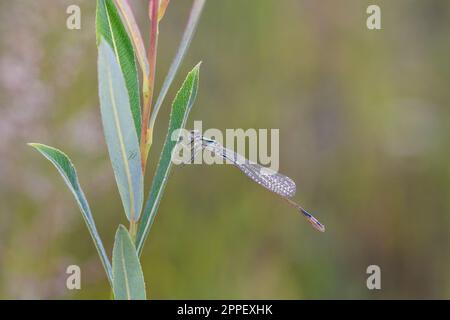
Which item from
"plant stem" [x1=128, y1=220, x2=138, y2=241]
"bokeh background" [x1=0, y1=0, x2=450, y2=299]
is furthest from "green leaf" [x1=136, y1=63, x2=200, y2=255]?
"bokeh background" [x1=0, y1=0, x2=450, y2=299]

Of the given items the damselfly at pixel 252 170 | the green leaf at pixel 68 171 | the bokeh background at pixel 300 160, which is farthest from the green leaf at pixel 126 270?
the bokeh background at pixel 300 160

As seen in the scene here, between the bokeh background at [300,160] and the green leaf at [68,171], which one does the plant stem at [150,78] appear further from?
the bokeh background at [300,160]

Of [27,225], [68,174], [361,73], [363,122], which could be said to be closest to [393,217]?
[363,122]

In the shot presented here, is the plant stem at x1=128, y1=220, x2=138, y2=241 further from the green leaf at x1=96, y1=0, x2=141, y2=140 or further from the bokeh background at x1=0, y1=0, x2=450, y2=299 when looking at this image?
the bokeh background at x1=0, y1=0, x2=450, y2=299

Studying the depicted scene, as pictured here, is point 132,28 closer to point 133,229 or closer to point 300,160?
point 133,229

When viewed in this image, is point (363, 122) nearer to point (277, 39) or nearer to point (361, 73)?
point (361, 73)

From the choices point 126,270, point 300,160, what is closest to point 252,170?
point 126,270
